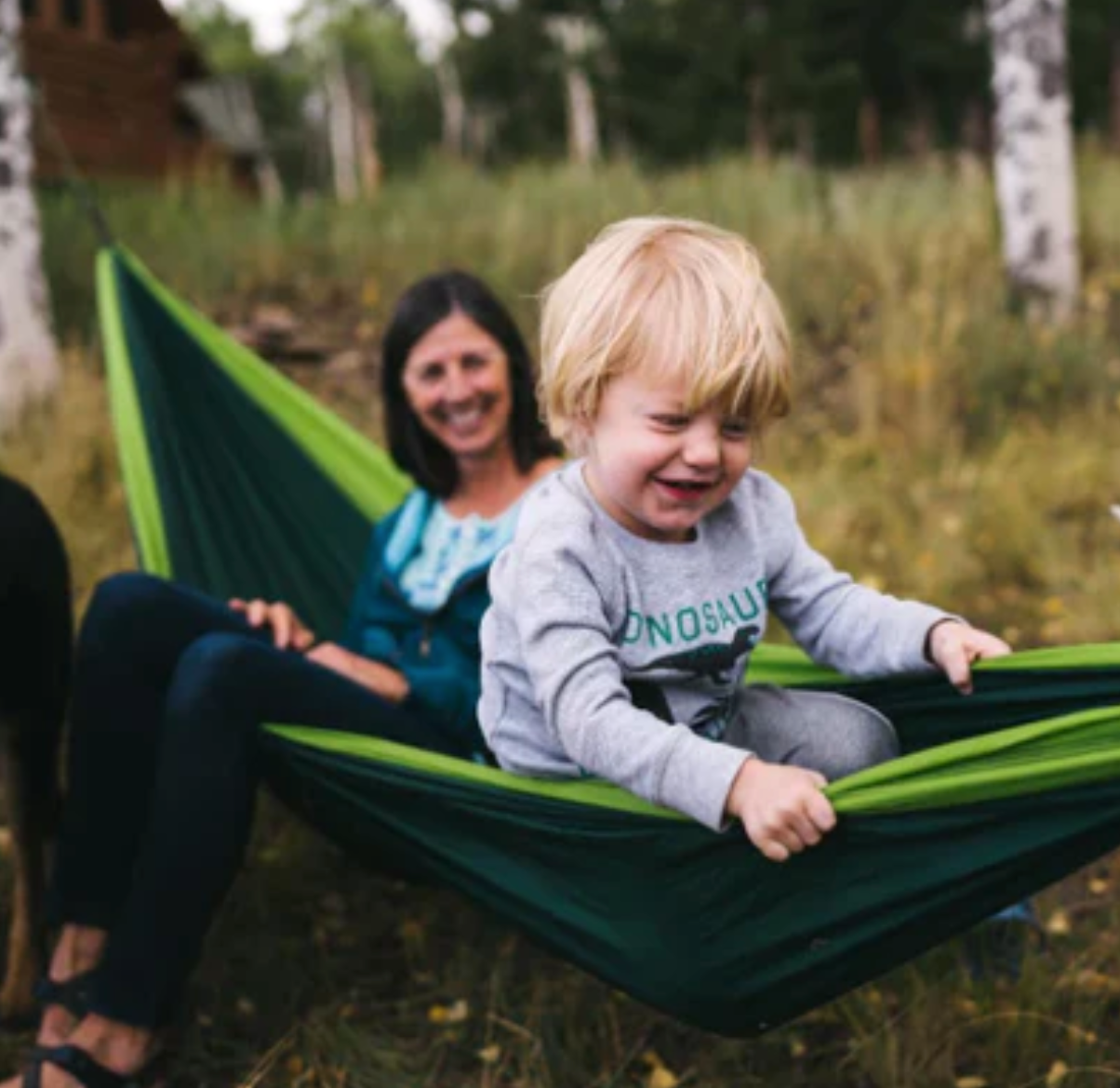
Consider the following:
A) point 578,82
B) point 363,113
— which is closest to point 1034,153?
point 578,82

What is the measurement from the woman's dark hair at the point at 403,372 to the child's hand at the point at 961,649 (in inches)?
31.8

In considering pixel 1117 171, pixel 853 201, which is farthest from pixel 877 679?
pixel 1117 171

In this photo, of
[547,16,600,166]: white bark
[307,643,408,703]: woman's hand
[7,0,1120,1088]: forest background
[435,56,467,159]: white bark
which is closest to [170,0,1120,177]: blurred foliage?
[547,16,600,166]: white bark

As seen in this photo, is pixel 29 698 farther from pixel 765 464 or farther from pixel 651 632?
pixel 765 464

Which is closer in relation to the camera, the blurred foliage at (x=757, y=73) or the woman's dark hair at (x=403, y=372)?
the woman's dark hair at (x=403, y=372)

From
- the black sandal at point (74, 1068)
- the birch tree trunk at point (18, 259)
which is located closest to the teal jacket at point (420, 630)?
the black sandal at point (74, 1068)

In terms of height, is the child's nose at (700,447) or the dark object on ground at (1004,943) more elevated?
the child's nose at (700,447)

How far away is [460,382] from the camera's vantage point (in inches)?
81.8

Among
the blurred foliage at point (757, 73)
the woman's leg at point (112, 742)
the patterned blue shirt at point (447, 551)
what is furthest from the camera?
the blurred foliage at point (757, 73)

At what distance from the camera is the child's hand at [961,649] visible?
152 cm

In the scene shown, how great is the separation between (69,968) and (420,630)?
2.17 ft

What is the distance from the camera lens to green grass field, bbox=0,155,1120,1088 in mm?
1791

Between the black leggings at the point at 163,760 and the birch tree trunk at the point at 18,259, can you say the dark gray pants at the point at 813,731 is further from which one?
the birch tree trunk at the point at 18,259

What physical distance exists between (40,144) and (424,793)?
13.4m
